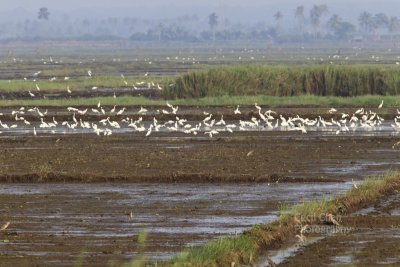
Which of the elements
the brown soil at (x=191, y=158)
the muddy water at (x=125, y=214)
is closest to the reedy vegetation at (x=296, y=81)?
the brown soil at (x=191, y=158)

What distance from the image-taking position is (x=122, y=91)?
5894 cm

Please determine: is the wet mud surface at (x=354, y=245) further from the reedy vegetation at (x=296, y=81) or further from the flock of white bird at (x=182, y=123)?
the reedy vegetation at (x=296, y=81)

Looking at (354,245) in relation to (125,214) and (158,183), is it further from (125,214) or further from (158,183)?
(158,183)

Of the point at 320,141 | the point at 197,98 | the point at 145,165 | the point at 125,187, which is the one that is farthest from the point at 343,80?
the point at 125,187

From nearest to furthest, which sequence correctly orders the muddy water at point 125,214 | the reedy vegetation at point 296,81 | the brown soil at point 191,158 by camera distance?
the muddy water at point 125,214, the brown soil at point 191,158, the reedy vegetation at point 296,81

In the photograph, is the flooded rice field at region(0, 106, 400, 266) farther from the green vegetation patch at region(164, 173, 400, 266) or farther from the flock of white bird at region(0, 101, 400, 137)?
the green vegetation patch at region(164, 173, 400, 266)

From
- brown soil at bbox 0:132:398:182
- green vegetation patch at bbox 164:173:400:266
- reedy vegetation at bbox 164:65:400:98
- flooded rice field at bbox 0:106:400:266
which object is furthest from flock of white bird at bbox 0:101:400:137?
green vegetation patch at bbox 164:173:400:266

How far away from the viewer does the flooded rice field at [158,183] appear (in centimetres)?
1642

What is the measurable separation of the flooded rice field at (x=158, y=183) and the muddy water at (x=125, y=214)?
17mm

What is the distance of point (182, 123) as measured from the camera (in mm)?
39656

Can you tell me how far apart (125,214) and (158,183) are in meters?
4.76

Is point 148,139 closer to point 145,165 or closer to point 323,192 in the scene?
point 145,165

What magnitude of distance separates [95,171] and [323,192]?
17.9 ft

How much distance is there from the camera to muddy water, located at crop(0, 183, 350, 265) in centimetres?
1582
